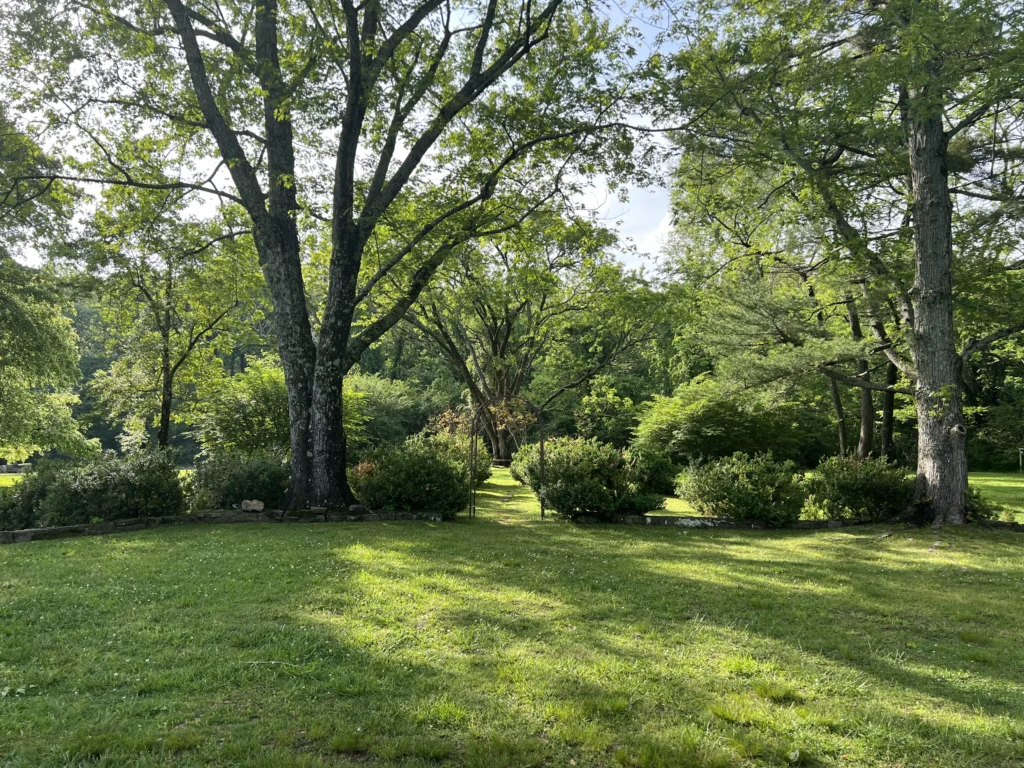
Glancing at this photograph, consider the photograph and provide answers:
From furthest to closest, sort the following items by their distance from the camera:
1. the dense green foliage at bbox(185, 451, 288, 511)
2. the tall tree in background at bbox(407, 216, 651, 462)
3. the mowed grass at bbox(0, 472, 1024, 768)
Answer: the tall tree in background at bbox(407, 216, 651, 462), the dense green foliage at bbox(185, 451, 288, 511), the mowed grass at bbox(0, 472, 1024, 768)

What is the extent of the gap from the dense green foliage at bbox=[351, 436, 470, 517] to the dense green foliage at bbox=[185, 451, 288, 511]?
1411 mm

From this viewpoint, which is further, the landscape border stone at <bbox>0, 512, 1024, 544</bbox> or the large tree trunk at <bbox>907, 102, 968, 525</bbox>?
the large tree trunk at <bbox>907, 102, 968, 525</bbox>

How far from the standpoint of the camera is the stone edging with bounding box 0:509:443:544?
8.67m

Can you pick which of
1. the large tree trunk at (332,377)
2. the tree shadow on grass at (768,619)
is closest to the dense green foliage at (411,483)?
the large tree trunk at (332,377)

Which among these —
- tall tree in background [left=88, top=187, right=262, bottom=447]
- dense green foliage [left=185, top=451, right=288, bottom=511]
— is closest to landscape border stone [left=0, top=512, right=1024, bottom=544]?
dense green foliage [left=185, top=451, right=288, bottom=511]

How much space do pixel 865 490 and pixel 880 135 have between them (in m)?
5.92

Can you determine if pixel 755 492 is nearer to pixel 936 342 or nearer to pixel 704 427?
pixel 936 342

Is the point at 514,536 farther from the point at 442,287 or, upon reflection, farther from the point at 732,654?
the point at 442,287

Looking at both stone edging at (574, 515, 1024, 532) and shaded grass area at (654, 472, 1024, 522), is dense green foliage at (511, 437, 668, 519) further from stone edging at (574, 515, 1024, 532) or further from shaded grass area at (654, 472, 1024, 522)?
→ shaded grass area at (654, 472, 1024, 522)

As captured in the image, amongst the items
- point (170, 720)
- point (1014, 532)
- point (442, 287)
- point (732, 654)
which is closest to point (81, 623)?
point (170, 720)

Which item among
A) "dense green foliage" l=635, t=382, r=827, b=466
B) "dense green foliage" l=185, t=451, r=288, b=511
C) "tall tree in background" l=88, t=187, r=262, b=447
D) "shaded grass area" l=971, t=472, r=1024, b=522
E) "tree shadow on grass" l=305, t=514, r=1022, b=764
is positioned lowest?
"tree shadow on grass" l=305, t=514, r=1022, b=764

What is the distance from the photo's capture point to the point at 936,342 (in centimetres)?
973

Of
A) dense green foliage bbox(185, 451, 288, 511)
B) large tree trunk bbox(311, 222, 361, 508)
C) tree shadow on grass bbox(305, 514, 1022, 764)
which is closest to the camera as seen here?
tree shadow on grass bbox(305, 514, 1022, 764)

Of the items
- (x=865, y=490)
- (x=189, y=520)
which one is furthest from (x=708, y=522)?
(x=189, y=520)
